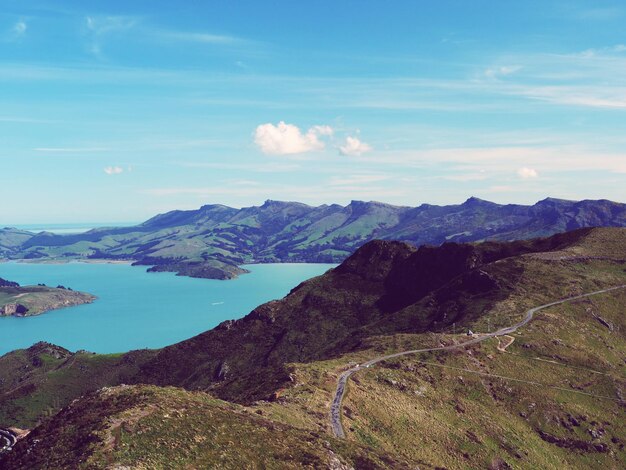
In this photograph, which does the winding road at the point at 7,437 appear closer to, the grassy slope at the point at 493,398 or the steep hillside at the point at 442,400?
the steep hillside at the point at 442,400

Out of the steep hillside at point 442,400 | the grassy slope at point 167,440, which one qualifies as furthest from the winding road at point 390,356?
the grassy slope at point 167,440

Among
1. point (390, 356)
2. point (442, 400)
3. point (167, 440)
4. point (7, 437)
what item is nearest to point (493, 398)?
point (442, 400)

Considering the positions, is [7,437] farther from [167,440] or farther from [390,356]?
[167,440]

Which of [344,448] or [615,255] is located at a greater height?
[615,255]

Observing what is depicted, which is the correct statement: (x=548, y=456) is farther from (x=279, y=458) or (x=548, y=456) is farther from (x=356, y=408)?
(x=279, y=458)

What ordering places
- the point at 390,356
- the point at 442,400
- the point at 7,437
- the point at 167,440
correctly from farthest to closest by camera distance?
1. the point at 7,437
2. the point at 390,356
3. the point at 442,400
4. the point at 167,440

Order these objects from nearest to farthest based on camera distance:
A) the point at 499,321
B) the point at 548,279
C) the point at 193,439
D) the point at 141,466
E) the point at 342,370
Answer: the point at 141,466 < the point at 193,439 < the point at 342,370 < the point at 499,321 < the point at 548,279

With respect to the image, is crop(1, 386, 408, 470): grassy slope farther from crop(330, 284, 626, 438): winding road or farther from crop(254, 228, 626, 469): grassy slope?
crop(330, 284, 626, 438): winding road

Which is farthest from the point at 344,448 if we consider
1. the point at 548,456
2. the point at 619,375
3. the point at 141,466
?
the point at 619,375

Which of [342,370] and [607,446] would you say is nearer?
[607,446]

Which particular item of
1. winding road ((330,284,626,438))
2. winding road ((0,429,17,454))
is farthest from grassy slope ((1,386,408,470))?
winding road ((0,429,17,454))

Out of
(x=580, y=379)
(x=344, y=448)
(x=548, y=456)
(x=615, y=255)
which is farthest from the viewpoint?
(x=615, y=255)
